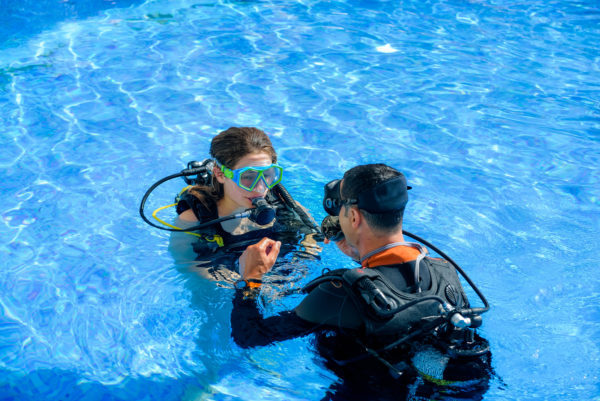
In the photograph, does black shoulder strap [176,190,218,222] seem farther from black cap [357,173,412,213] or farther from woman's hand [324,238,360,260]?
black cap [357,173,412,213]

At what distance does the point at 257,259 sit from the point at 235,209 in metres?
0.82

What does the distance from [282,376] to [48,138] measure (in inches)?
157

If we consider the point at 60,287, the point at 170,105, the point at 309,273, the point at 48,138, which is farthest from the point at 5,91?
the point at 309,273

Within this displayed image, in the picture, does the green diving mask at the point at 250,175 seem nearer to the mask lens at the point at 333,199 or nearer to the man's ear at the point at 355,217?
the mask lens at the point at 333,199

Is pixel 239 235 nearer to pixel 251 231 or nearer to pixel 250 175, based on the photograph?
pixel 251 231

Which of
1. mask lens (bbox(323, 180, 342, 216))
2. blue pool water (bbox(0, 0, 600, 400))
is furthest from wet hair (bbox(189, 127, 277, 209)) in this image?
blue pool water (bbox(0, 0, 600, 400))

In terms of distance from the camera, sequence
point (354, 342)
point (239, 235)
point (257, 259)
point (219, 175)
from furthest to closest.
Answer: point (239, 235) → point (219, 175) → point (257, 259) → point (354, 342)

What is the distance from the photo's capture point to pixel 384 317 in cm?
228

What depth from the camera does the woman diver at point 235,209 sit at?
3.48 m

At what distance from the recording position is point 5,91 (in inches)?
261

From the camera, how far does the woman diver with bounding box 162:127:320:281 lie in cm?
348

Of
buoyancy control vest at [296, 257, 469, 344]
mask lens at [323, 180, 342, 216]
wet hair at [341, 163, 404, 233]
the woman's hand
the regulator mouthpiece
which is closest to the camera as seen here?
buoyancy control vest at [296, 257, 469, 344]

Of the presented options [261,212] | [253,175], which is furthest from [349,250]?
[253,175]

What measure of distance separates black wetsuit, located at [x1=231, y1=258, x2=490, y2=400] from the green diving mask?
40.4 inches
